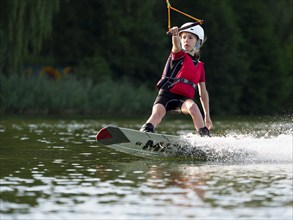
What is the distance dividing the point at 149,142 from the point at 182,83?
3.18ft

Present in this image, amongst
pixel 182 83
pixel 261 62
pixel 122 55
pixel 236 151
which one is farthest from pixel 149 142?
pixel 261 62

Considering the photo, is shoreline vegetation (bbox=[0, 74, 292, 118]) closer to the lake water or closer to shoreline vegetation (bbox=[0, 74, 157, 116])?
shoreline vegetation (bbox=[0, 74, 157, 116])

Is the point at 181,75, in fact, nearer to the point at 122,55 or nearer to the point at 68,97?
the point at 68,97

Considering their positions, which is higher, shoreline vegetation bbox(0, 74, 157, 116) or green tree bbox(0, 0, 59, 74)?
green tree bbox(0, 0, 59, 74)

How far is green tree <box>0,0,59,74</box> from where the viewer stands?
3422cm

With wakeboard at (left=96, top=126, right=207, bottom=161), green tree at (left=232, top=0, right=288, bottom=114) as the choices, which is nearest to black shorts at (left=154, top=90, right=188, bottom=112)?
wakeboard at (left=96, top=126, right=207, bottom=161)

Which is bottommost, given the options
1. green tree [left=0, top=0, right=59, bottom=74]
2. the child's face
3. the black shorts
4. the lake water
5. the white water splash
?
the lake water

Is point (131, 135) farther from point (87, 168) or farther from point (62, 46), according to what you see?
point (62, 46)

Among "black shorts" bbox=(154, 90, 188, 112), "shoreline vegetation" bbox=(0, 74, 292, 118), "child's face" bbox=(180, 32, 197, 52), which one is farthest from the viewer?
"shoreline vegetation" bbox=(0, 74, 292, 118)

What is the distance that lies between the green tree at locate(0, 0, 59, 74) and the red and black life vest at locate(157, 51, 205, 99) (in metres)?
20.9

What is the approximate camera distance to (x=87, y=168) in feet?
40.5

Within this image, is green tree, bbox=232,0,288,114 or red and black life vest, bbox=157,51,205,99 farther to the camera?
green tree, bbox=232,0,288,114

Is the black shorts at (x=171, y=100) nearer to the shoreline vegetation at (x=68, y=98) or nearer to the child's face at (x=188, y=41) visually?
the child's face at (x=188, y=41)

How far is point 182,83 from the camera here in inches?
540
